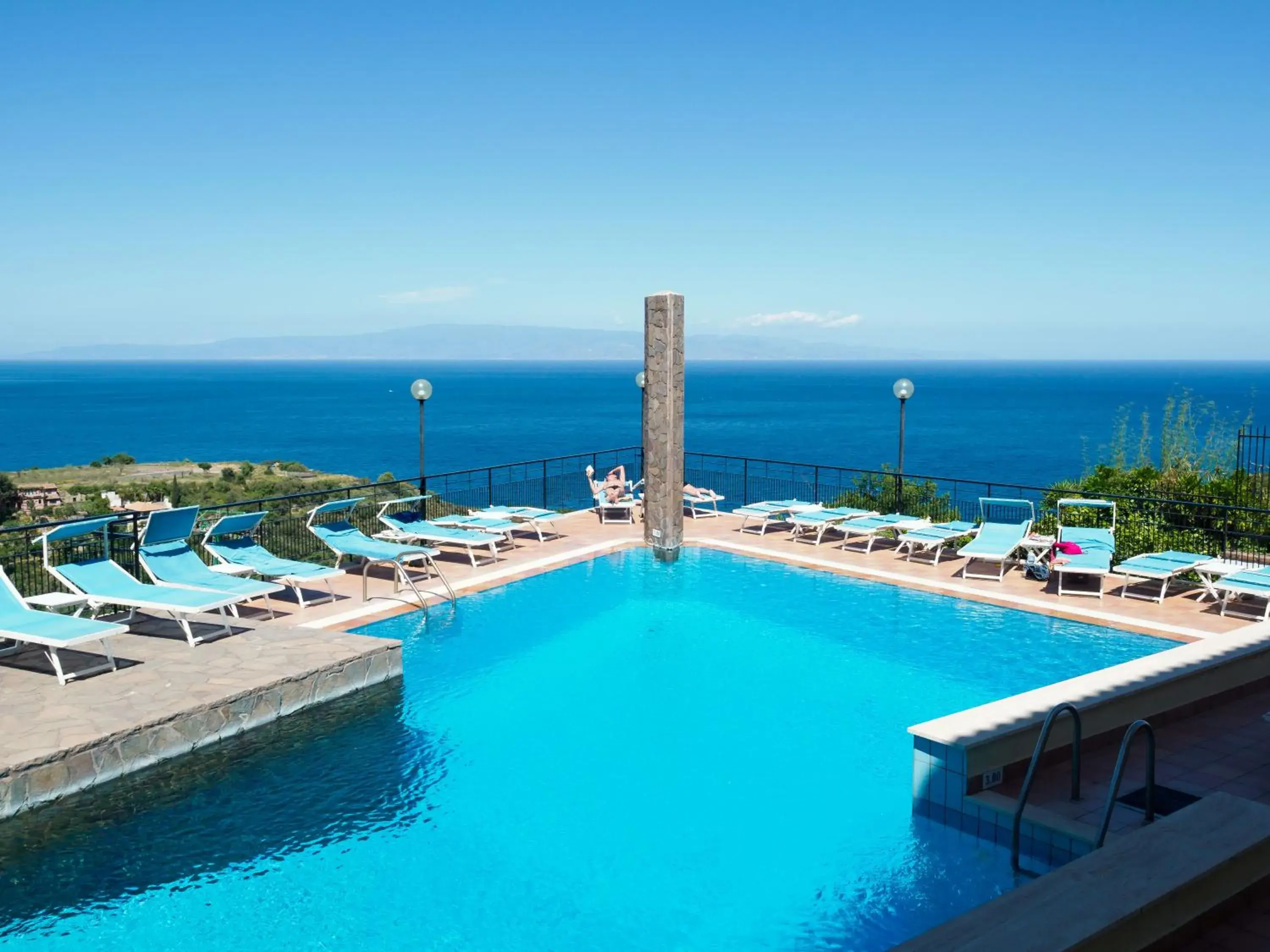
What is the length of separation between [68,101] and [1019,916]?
145 ft

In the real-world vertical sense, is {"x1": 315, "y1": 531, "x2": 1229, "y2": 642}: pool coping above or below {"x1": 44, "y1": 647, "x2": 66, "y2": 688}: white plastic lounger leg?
below

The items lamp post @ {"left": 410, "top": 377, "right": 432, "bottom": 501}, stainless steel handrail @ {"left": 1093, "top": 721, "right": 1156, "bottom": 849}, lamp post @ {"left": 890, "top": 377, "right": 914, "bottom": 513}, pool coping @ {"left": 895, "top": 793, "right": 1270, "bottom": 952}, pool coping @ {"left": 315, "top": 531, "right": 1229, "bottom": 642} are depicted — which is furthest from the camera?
lamp post @ {"left": 890, "top": 377, "right": 914, "bottom": 513}

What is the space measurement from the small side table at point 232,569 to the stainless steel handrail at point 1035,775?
7.08m

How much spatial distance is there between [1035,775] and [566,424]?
86543 millimetres

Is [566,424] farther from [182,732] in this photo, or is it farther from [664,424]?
[182,732]

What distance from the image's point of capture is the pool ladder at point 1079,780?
393cm

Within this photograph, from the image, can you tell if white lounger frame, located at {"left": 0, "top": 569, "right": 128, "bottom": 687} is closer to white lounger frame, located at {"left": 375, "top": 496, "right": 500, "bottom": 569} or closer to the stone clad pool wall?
the stone clad pool wall

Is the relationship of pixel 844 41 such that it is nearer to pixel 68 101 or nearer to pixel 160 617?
pixel 160 617

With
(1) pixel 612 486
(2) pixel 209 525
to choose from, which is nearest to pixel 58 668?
(2) pixel 209 525

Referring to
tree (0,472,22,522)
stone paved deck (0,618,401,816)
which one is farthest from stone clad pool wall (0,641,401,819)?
tree (0,472,22,522)

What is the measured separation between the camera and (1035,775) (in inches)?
202

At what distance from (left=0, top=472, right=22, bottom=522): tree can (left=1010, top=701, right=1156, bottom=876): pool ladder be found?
37814mm

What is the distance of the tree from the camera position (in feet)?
117

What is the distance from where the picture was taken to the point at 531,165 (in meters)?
45.9
